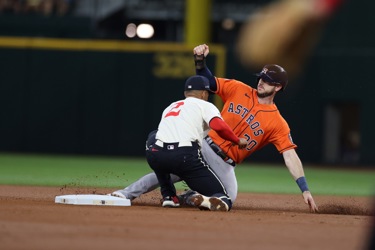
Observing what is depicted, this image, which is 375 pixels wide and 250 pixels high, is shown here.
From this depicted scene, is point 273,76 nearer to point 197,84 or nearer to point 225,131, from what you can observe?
point 197,84

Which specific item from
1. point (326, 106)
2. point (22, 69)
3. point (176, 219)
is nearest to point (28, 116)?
point (22, 69)

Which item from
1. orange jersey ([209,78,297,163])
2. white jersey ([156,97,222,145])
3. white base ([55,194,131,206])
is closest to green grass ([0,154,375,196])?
orange jersey ([209,78,297,163])

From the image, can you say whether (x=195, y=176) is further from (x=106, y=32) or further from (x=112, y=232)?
(x=106, y=32)

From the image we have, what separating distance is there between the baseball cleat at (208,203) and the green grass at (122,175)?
361 centimetres

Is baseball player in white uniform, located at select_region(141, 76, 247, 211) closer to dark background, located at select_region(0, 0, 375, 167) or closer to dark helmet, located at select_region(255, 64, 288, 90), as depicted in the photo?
dark helmet, located at select_region(255, 64, 288, 90)

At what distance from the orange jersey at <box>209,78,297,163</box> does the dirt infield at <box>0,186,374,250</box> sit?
2.23 ft

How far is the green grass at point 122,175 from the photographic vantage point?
1409cm

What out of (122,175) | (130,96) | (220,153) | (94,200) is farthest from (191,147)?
(130,96)

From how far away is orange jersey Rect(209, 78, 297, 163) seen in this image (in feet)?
31.7

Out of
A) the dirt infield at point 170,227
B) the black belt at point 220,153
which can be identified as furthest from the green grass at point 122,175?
the dirt infield at point 170,227

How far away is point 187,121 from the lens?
9055 mm

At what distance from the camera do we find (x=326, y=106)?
21.4 meters

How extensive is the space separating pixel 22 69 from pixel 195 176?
13.0 meters

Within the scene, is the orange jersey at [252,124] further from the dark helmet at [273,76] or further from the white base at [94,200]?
the white base at [94,200]
